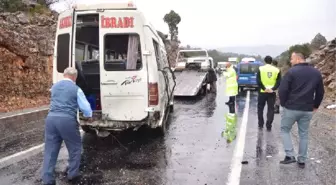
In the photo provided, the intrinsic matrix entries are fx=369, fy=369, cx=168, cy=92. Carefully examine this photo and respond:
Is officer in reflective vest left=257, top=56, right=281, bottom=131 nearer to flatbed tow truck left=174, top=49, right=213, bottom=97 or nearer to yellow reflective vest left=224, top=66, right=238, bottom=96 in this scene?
yellow reflective vest left=224, top=66, right=238, bottom=96

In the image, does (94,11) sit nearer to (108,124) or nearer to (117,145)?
(108,124)

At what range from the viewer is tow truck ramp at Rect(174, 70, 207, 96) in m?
15.9

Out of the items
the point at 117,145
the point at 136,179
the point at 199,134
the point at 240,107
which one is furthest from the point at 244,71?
the point at 136,179

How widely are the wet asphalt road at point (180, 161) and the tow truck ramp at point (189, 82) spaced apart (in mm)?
6893

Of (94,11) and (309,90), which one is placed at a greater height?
(94,11)

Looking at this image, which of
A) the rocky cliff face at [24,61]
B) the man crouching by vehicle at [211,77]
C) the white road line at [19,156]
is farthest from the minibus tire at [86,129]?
the man crouching by vehicle at [211,77]

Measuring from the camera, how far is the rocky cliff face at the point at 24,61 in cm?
1416

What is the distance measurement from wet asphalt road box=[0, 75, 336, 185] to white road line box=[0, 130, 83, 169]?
0.13m

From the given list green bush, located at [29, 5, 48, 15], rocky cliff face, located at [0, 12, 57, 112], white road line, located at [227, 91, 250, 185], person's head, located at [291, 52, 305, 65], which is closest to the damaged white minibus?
white road line, located at [227, 91, 250, 185]

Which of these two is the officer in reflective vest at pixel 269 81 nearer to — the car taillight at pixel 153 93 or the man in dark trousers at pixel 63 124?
the car taillight at pixel 153 93

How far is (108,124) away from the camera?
699cm

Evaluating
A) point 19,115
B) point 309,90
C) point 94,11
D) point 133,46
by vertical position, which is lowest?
point 19,115

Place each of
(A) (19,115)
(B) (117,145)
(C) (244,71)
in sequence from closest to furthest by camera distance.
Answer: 1. (B) (117,145)
2. (A) (19,115)
3. (C) (244,71)

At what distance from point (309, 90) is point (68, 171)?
12.8 ft
